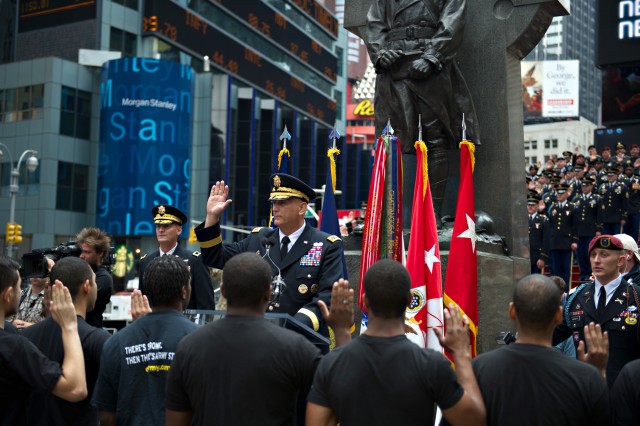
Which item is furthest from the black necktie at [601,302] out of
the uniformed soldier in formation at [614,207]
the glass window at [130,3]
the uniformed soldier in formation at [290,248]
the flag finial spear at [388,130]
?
the glass window at [130,3]

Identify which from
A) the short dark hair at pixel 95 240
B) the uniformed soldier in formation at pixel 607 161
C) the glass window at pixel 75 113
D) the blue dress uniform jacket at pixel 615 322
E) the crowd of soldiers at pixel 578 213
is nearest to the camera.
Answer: the blue dress uniform jacket at pixel 615 322

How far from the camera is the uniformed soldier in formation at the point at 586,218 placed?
19.4 meters

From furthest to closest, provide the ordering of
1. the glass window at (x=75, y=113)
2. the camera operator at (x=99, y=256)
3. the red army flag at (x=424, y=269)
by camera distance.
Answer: the glass window at (x=75, y=113)
the red army flag at (x=424, y=269)
the camera operator at (x=99, y=256)

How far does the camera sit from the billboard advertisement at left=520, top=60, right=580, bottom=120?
120625mm

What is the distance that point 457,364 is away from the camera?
4230 mm

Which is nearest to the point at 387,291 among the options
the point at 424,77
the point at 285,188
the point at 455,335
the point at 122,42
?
the point at 455,335

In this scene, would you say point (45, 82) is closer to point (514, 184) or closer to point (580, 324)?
point (514, 184)

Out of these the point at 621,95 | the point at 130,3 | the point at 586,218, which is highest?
the point at 130,3

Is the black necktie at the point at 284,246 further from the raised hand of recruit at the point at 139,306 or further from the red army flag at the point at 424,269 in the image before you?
the raised hand of recruit at the point at 139,306

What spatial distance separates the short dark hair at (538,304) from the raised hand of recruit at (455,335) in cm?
26

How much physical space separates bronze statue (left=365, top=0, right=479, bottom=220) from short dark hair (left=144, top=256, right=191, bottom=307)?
5.13 meters

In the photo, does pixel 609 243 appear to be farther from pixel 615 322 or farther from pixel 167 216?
pixel 167 216

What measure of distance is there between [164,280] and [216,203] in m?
2.05

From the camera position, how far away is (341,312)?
474cm
